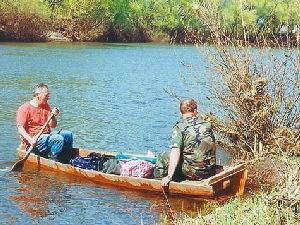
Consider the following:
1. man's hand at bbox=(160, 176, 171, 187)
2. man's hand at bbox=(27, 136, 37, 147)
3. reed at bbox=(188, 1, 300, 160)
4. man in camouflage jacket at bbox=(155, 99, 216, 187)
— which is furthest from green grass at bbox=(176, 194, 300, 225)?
man's hand at bbox=(27, 136, 37, 147)

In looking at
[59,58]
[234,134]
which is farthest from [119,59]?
[234,134]

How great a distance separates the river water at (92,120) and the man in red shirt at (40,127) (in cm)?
54

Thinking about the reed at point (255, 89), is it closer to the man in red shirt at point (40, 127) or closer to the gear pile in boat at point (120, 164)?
the gear pile in boat at point (120, 164)

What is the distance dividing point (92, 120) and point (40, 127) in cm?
608

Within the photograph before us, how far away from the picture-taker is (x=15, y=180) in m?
12.1

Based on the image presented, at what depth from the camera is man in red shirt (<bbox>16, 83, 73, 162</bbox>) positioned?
1272 cm

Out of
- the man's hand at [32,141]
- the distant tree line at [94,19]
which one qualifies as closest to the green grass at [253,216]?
the man's hand at [32,141]

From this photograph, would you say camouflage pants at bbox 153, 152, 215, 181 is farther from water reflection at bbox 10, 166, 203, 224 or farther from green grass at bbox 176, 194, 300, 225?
green grass at bbox 176, 194, 300, 225

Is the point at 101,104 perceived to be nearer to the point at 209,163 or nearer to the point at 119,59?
the point at 209,163

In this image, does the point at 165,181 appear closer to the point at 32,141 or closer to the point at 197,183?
the point at 197,183

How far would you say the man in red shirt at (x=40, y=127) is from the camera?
12.7 m

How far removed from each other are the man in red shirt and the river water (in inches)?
21.4

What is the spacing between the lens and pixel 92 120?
1906 cm

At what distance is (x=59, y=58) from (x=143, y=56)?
866 centimetres
